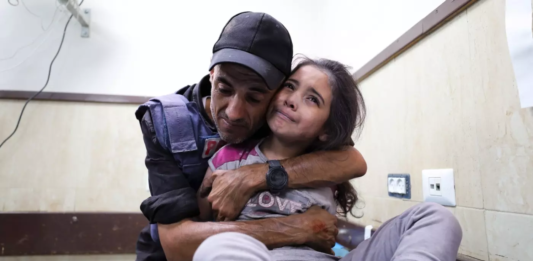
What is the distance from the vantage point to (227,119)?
2.81 feet

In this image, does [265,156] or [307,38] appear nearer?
[265,156]

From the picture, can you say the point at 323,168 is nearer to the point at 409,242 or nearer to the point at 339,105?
the point at 339,105

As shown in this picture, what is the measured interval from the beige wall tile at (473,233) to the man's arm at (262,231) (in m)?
0.33

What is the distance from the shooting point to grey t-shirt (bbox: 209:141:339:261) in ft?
2.43

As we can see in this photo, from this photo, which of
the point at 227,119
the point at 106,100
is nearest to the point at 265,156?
the point at 227,119

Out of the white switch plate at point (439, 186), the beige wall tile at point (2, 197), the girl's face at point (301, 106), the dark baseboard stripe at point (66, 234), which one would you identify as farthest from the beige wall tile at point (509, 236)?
the beige wall tile at point (2, 197)

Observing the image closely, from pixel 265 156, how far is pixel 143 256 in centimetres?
50

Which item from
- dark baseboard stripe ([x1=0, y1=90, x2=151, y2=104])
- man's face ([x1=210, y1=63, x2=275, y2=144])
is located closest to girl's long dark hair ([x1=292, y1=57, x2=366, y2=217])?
man's face ([x1=210, y1=63, x2=275, y2=144])

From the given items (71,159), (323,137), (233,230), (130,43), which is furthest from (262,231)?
(130,43)

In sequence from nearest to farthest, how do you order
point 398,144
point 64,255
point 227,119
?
1. point 227,119
2. point 398,144
3. point 64,255

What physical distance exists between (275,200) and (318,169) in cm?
13

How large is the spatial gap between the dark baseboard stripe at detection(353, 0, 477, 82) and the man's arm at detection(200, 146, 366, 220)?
437 millimetres

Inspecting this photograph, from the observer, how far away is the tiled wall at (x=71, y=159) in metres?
1.58

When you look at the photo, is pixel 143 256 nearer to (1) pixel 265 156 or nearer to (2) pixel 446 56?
(1) pixel 265 156
